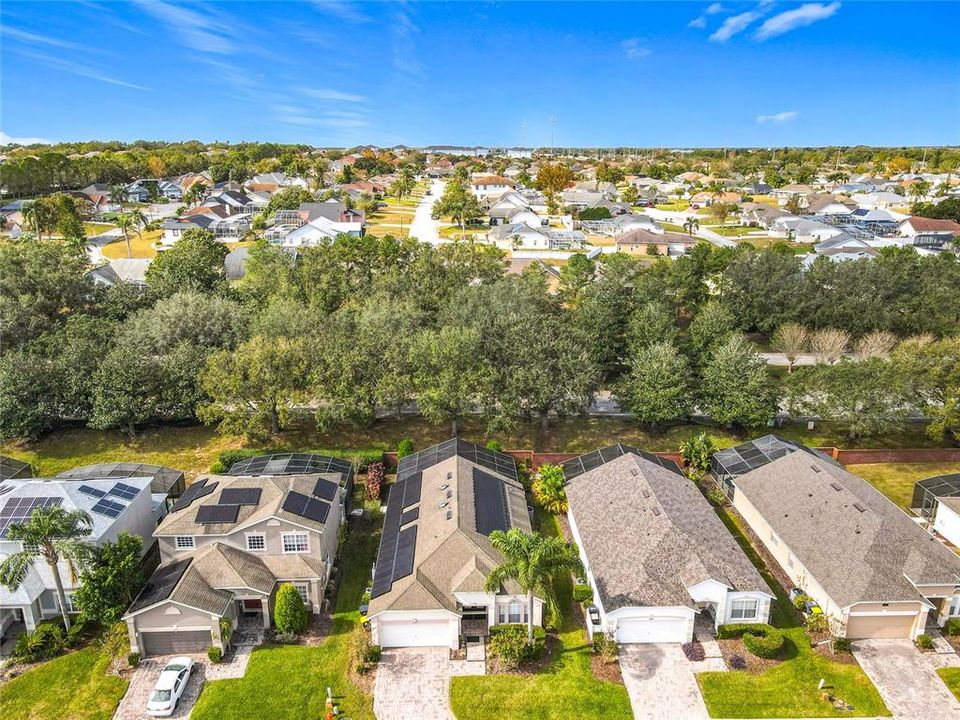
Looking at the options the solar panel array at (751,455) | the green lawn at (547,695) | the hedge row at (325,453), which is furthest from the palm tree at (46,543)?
the solar panel array at (751,455)

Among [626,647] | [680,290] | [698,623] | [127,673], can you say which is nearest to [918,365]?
[680,290]

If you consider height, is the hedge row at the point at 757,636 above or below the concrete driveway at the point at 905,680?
above

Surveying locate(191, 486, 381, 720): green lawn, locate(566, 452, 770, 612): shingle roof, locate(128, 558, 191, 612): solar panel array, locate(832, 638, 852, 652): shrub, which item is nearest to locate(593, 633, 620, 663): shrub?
locate(566, 452, 770, 612): shingle roof

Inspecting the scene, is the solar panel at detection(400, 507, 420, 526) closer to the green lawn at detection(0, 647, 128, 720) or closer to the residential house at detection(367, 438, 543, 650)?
the residential house at detection(367, 438, 543, 650)

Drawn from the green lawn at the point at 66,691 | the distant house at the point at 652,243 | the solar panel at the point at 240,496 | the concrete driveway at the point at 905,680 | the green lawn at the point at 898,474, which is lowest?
the concrete driveway at the point at 905,680

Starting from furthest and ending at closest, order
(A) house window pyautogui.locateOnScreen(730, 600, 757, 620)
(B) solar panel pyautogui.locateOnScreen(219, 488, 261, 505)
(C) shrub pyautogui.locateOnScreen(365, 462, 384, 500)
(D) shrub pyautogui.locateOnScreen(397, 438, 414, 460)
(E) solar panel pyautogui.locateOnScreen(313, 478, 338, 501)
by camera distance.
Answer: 1. (D) shrub pyautogui.locateOnScreen(397, 438, 414, 460)
2. (C) shrub pyautogui.locateOnScreen(365, 462, 384, 500)
3. (E) solar panel pyautogui.locateOnScreen(313, 478, 338, 501)
4. (B) solar panel pyautogui.locateOnScreen(219, 488, 261, 505)
5. (A) house window pyautogui.locateOnScreen(730, 600, 757, 620)

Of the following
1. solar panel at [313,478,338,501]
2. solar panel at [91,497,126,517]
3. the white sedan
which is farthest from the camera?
solar panel at [313,478,338,501]

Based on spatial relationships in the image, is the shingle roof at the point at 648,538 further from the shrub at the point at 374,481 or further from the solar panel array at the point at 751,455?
the shrub at the point at 374,481
